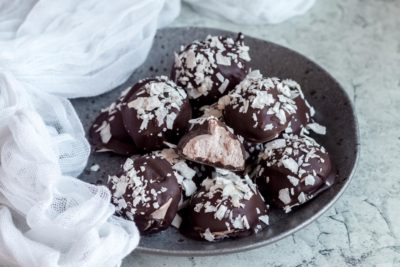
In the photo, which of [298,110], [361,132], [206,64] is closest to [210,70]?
[206,64]

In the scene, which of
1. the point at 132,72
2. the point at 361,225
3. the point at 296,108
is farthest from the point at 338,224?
the point at 132,72

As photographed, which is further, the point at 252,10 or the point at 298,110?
the point at 252,10

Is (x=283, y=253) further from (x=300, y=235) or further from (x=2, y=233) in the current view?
(x=2, y=233)

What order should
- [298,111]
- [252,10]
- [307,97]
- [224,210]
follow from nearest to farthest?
[224,210] < [298,111] < [307,97] < [252,10]

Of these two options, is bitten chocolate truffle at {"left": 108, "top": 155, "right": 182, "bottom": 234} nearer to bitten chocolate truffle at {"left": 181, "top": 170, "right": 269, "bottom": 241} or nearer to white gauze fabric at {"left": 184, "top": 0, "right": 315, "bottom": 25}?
bitten chocolate truffle at {"left": 181, "top": 170, "right": 269, "bottom": 241}

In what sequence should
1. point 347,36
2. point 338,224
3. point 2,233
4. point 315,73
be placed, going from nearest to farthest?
point 2,233, point 338,224, point 315,73, point 347,36

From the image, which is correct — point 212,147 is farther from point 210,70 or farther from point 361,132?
point 361,132
